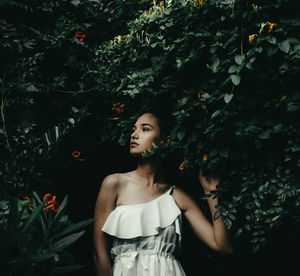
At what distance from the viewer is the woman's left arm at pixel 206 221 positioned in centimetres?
224

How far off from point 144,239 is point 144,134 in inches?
27.0

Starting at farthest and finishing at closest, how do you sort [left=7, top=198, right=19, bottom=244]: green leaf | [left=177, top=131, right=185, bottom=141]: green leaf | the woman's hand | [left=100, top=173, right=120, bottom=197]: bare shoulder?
[left=100, top=173, right=120, bottom=197]: bare shoulder
the woman's hand
[left=177, top=131, right=185, bottom=141]: green leaf
[left=7, top=198, right=19, bottom=244]: green leaf

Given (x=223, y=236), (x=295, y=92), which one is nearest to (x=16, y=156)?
(x=223, y=236)

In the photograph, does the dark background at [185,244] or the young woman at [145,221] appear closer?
the young woman at [145,221]

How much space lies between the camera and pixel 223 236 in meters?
2.23

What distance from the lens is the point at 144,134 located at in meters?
2.45

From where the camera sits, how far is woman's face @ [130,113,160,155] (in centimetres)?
243

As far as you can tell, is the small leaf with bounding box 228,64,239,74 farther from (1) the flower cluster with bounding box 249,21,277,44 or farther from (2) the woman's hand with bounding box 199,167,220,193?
(2) the woman's hand with bounding box 199,167,220,193

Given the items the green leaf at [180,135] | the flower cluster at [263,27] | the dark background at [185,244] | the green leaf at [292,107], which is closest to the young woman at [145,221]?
the dark background at [185,244]

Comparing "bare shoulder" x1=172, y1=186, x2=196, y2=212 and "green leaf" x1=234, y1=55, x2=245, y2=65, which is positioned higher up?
"green leaf" x1=234, y1=55, x2=245, y2=65

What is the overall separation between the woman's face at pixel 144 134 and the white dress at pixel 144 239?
37 cm

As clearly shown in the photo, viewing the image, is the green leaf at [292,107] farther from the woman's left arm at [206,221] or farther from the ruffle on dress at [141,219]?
the ruffle on dress at [141,219]

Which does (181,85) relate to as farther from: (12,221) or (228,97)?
(12,221)

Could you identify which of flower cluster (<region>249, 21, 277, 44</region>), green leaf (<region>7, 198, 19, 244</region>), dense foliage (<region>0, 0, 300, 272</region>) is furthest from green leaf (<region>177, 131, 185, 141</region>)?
green leaf (<region>7, 198, 19, 244</region>)
